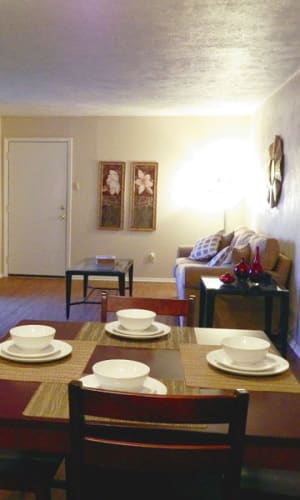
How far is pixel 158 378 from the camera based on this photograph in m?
1.25

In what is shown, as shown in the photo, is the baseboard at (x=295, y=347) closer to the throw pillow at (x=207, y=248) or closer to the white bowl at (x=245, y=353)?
the throw pillow at (x=207, y=248)

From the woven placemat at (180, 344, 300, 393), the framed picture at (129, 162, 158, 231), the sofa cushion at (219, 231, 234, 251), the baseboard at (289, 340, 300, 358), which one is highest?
the framed picture at (129, 162, 158, 231)

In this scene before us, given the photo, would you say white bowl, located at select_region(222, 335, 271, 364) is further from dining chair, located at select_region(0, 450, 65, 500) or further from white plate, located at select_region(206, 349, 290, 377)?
dining chair, located at select_region(0, 450, 65, 500)

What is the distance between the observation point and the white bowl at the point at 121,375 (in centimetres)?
108

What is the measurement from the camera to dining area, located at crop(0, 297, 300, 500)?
0.93 metres

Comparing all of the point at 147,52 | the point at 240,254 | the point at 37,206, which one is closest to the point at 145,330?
the point at 147,52

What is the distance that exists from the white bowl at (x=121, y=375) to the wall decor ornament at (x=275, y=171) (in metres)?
3.51

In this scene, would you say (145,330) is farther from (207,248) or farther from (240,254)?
(207,248)

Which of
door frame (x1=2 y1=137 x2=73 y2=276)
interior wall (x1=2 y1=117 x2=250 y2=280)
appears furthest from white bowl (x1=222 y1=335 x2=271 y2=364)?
door frame (x1=2 y1=137 x2=73 y2=276)

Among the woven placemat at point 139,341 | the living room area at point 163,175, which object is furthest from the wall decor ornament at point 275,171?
the woven placemat at point 139,341

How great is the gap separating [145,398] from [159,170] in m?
5.54

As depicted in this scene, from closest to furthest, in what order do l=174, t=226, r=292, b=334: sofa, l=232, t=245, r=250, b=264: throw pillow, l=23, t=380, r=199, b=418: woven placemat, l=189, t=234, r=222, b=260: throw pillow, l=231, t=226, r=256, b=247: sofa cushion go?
l=23, t=380, r=199, b=418: woven placemat → l=174, t=226, r=292, b=334: sofa → l=232, t=245, r=250, b=264: throw pillow → l=231, t=226, r=256, b=247: sofa cushion → l=189, t=234, r=222, b=260: throw pillow

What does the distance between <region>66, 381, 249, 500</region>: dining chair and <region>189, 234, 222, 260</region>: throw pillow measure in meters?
4.16

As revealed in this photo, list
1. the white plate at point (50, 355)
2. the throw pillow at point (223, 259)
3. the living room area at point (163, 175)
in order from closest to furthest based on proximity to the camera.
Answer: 1. the white plate at point (50, 355)
2. the throw pillow at point (223, 259)
3. the living room area at point (163, 175)
